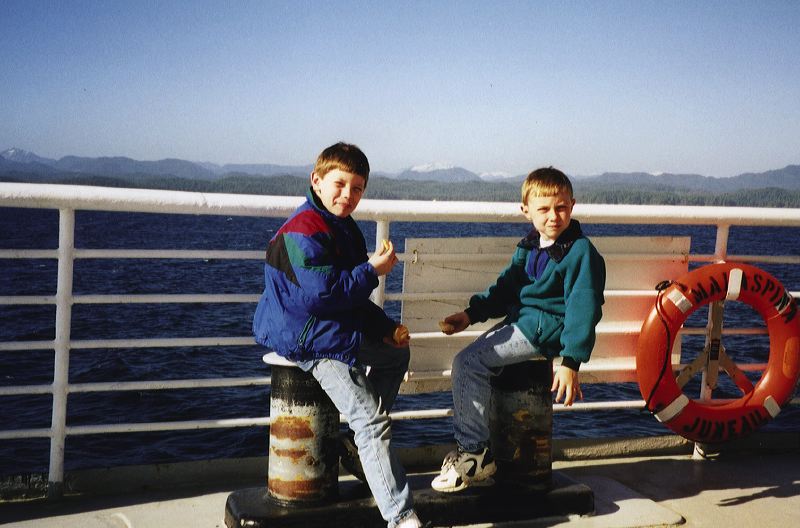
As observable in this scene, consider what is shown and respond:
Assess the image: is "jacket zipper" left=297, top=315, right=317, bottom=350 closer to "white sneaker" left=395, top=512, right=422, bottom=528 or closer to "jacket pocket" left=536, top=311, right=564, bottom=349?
"white sneaker" left=395, top=512, right=422, bottom=528

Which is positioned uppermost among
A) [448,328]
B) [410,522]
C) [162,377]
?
[448,328]

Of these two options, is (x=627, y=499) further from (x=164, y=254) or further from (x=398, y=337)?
(x=164, y=254)

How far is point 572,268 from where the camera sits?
106 inches

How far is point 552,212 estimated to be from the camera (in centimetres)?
275

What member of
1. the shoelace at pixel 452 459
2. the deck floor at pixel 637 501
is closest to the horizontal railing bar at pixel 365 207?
the shoelace at pixel 452 459

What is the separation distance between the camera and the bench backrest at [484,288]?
331cm

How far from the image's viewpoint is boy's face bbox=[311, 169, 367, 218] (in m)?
2.48

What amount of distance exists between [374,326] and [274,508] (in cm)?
65

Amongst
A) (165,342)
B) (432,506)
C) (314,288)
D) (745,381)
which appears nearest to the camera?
(314,288)

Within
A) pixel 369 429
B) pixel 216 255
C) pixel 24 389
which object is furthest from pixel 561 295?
pixel 24 389

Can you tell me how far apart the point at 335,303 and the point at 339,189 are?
0.36 metres

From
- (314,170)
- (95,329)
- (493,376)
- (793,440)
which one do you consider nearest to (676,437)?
(793,440)

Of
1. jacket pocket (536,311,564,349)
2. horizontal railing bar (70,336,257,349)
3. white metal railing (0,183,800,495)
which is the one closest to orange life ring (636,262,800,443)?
white metal railing (0,183,800,495)

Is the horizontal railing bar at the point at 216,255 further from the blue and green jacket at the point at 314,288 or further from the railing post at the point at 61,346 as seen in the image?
the blue and green jacket at the point at 314,288
